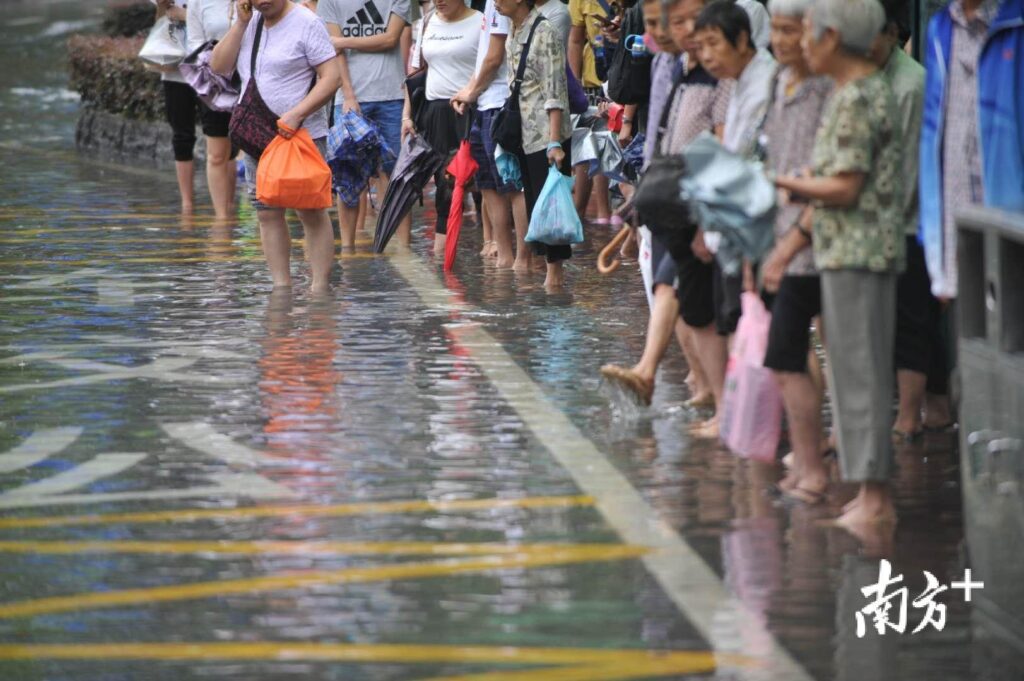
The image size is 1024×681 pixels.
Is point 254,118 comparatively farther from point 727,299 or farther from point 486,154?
point 727,299

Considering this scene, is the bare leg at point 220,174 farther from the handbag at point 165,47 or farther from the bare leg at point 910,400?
the bare leg at point 910,400

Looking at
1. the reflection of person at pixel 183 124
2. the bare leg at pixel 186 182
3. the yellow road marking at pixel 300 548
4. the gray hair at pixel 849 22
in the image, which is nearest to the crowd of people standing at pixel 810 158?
the gray hair at pixel 849 22

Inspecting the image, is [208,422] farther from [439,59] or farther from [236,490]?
[439,59]

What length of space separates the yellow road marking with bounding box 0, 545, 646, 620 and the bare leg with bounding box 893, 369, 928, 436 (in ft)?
6.27

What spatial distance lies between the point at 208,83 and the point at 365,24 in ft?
4.34

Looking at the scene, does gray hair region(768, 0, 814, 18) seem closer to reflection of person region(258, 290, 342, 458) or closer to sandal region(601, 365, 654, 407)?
sandal region(601, 365, 654, 407)

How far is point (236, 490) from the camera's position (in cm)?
680

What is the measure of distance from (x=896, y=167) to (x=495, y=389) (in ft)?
9.59

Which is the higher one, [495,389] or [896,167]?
[896,167]

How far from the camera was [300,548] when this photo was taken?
6.02 meters

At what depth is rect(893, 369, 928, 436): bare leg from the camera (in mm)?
7512

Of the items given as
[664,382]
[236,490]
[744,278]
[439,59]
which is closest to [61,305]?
[439,59]

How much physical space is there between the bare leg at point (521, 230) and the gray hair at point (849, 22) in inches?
237

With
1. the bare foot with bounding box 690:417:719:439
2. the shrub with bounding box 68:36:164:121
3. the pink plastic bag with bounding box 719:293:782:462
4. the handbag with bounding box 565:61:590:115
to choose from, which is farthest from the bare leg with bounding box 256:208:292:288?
the shrub with bounding box 68:36:164:121
